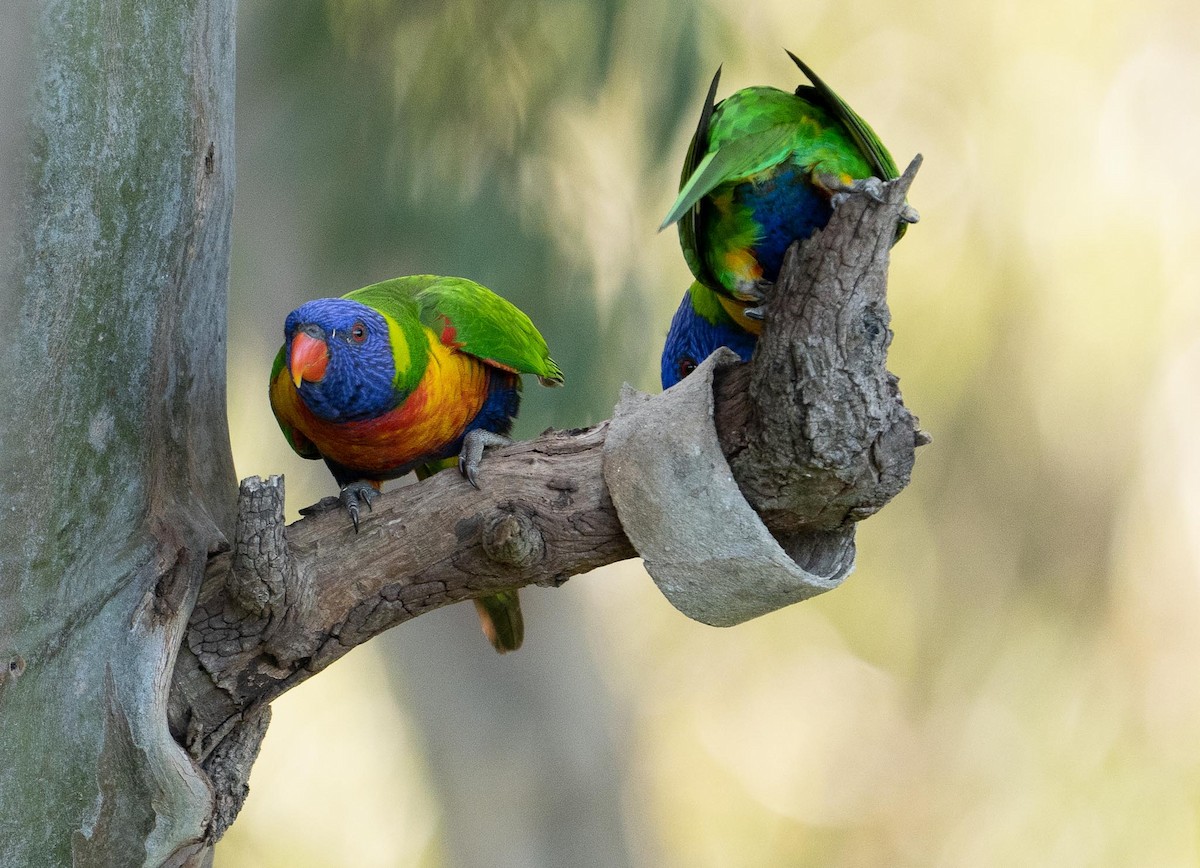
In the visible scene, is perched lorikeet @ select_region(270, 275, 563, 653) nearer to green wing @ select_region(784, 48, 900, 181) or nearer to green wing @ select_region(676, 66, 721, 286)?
green wing @ select_region(676, 66, 721, 286)

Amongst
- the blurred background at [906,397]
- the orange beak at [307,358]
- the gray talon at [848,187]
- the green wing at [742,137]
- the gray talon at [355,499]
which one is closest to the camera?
the gray talon at [848,187]

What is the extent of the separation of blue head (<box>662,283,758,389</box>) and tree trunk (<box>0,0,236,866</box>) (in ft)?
2.61

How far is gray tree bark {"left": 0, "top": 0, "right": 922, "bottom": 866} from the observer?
3.67 ft

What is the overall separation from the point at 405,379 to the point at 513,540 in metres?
0.41

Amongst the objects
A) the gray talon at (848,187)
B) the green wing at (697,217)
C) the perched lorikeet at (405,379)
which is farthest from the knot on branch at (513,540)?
the gray talon at (848,187)

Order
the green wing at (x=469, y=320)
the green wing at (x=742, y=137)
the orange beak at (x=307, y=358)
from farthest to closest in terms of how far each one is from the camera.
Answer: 1. the green wing at (x=469, y=320)
2. the orange beak at (x=307, y=358)
3. the green wing at (x=742, y=137)

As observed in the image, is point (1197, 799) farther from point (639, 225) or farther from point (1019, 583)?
point (639, 225)

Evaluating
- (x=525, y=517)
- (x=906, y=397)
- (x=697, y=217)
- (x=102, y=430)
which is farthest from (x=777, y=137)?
(x=906, y=397)

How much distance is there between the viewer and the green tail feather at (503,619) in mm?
1667

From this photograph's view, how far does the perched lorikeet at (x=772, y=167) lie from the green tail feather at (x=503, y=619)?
64cm

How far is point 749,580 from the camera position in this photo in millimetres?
1242

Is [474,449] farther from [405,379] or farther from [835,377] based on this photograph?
[835,377]

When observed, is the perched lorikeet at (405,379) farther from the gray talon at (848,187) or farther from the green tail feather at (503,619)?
the gray talon at (848,187)

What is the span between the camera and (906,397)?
3.95 meters
